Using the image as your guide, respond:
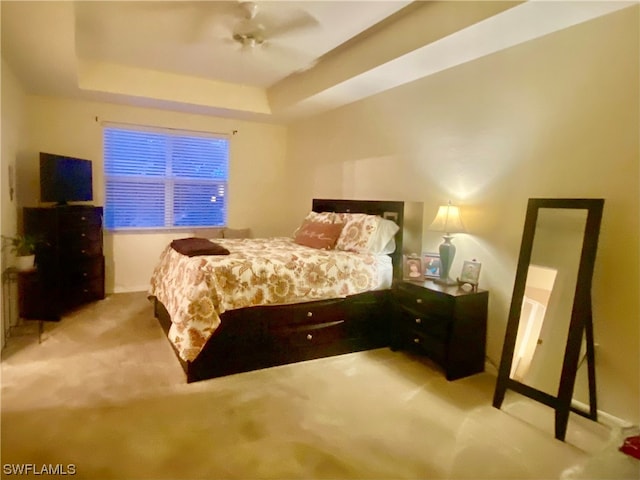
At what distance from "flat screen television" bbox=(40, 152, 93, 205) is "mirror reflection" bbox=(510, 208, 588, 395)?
4.26 m

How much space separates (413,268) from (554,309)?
1.09 meters

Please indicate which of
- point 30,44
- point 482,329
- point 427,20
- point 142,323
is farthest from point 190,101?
point 482,329

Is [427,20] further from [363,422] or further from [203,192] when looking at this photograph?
[203,192]

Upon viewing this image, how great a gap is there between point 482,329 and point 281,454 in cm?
171

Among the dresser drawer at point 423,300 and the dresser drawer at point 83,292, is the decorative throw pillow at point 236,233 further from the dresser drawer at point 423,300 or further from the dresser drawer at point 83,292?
the dresser drawer at point 423,300

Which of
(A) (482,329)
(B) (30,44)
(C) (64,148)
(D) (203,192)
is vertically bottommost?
(A) (482,329)

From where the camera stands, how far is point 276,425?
220 cm

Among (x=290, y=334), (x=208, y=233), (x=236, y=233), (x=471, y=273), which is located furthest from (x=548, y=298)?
(x=208, y=233)

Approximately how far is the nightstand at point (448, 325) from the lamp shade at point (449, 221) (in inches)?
16.7

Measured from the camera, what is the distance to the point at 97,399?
7.82ft

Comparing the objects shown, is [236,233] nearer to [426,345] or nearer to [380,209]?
[380,209]

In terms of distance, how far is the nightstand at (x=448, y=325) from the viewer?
2775 mm

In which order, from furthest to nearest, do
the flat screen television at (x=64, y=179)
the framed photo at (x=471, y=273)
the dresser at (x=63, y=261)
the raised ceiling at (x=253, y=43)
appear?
1. the flat screen television at (x=64, y=179)
2. the dresser at (x=63, y=261)
3. the framed photo at (x=471, y=273)
4. the raised ceiling at (x=253, y=43)
